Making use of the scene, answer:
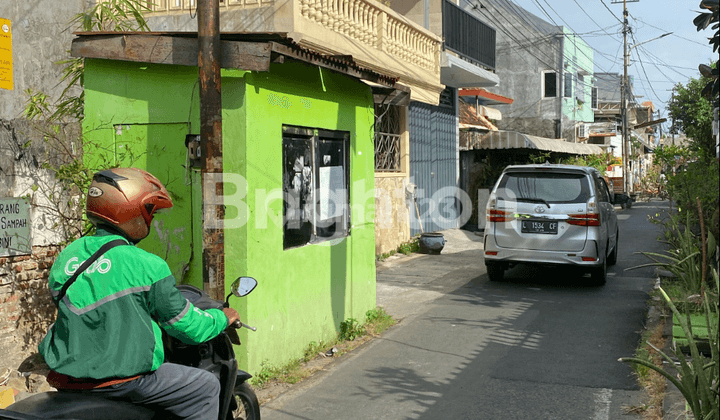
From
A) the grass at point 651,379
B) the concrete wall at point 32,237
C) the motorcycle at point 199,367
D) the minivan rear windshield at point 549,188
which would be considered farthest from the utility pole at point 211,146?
the minivan rear windshield at point 549,188

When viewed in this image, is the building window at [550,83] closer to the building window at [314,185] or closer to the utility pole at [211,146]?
the building window at [314,185]

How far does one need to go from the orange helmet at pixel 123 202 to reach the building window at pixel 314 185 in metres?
3.28

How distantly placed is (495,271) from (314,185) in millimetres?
5174

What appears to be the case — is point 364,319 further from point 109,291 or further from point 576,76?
point 576,76

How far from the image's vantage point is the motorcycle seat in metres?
2.78

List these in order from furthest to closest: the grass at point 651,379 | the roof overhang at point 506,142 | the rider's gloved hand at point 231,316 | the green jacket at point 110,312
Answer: the roof overhang at point 506,142 → the grass at point 651,379 → the rider's gloved hand at point 231,316 → the green jacket at point 110,312

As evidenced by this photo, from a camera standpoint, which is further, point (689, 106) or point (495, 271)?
point (689, 106)

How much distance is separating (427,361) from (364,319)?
1.42 m

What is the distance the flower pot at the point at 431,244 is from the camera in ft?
49.1

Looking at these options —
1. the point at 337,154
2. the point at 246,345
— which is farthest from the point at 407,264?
the point at 246,345

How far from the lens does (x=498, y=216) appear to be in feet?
35.1

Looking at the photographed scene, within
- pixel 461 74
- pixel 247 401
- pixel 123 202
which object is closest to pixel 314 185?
pixel 247 401

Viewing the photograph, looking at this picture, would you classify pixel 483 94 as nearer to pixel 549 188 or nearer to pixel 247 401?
pixel 549 188

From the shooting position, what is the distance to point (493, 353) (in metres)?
7.14
